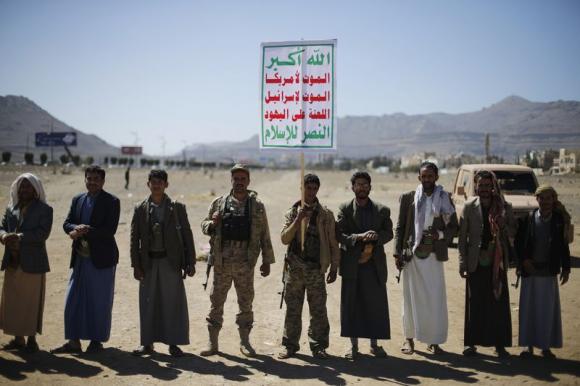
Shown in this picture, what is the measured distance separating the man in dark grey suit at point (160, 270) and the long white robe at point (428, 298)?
2255 millimetres

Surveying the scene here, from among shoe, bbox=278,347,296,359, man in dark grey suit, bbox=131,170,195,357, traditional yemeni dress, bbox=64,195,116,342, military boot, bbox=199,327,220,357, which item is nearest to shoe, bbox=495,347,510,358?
shoe, bbox=278,347,296,359

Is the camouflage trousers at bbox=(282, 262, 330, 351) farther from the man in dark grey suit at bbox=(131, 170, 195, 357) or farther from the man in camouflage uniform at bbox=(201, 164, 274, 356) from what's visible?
the man in dark grey suit at bbox=(131, 170, 195, 357)

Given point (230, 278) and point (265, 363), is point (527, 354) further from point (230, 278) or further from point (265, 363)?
point (230, 278)

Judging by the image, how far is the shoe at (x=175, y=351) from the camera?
5152 millimetres

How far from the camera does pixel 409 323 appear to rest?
5410mm

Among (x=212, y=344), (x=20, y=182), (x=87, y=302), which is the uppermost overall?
(x=20, y=182)

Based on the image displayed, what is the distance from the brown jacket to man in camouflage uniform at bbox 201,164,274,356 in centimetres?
138

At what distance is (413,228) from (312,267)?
1145mm

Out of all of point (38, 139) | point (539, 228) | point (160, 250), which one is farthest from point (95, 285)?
point (38, 139)

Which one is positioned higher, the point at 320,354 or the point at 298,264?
the point at 298,264

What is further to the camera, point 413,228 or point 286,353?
point 413,228

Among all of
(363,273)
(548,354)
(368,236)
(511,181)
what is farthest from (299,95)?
(511,181)

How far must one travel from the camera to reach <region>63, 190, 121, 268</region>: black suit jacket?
17.1ft

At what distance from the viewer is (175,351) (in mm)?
5164
